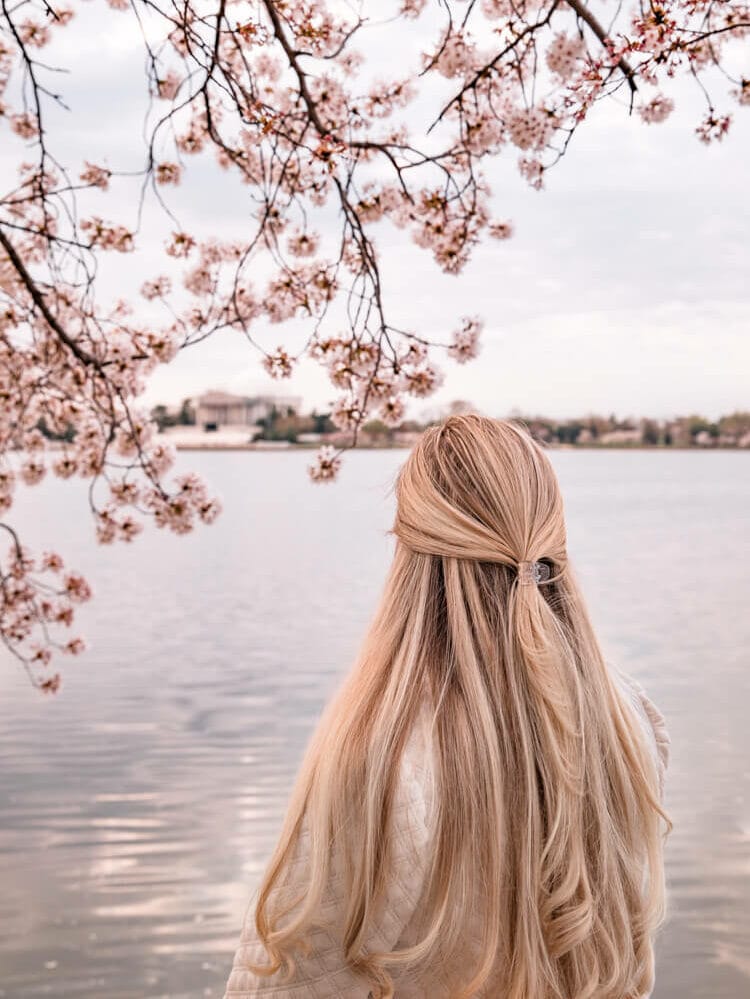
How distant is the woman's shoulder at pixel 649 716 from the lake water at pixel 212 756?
119mm

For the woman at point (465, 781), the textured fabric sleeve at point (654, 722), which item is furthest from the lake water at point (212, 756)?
the woman at point (465, 781)

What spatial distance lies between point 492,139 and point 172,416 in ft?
8.51


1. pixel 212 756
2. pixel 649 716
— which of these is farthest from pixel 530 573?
pixel 212 756

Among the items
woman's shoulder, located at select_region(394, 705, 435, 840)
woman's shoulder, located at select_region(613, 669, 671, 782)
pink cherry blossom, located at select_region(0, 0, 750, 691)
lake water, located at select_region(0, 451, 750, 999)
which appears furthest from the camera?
lake water, located at select_region(0, 451, 750, 999)

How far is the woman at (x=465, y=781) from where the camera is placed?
113 cm

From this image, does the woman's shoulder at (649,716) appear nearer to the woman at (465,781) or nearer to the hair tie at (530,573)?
the woman at (465,781)

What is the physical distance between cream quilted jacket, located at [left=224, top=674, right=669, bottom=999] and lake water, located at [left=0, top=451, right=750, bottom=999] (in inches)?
20.9

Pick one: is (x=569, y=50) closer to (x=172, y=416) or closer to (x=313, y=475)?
(x=313, y=475)

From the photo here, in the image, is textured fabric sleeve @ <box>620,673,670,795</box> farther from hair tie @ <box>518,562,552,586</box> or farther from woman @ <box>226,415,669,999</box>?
hair tie @ <box>518,562,552,586</box>

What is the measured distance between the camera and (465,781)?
113cm

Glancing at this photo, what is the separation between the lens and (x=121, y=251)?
3818 millimetres

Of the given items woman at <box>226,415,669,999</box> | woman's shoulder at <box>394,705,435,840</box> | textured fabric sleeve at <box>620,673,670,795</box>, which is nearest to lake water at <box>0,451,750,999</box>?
textured fabric sleeve at <box>620,673,670,795</box>

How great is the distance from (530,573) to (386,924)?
0.45m

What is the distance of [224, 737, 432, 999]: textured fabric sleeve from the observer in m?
1.12
